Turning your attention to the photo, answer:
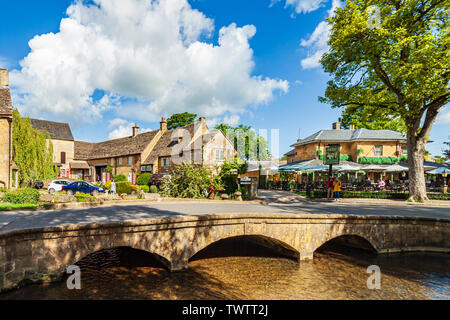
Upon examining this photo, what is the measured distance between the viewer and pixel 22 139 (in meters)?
23.7

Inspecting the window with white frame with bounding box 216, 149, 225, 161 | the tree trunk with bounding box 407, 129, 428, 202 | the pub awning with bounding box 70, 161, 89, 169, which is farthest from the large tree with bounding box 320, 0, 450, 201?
the pub awning with bounding box 70, 161, 89, 169

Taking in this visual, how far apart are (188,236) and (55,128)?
4798 cm

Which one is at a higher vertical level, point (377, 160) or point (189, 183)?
point (377, 160)

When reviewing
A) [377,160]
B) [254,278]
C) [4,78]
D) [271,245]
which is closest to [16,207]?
[254,278]

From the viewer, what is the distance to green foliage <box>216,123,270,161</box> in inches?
2189

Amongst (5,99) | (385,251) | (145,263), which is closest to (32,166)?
(5,99)

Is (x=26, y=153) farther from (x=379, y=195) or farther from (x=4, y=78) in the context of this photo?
(x=379, y=195)

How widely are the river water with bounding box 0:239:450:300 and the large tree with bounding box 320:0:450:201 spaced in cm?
1052

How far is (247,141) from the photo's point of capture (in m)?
56.7

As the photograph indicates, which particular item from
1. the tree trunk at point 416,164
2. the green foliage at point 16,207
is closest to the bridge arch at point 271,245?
the green foliage at point 16,207

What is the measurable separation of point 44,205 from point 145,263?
251 inches

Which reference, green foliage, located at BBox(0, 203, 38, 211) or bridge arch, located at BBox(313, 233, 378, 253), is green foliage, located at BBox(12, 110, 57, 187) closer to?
green foliage, located at BBox(0, 203, 38, 211)
